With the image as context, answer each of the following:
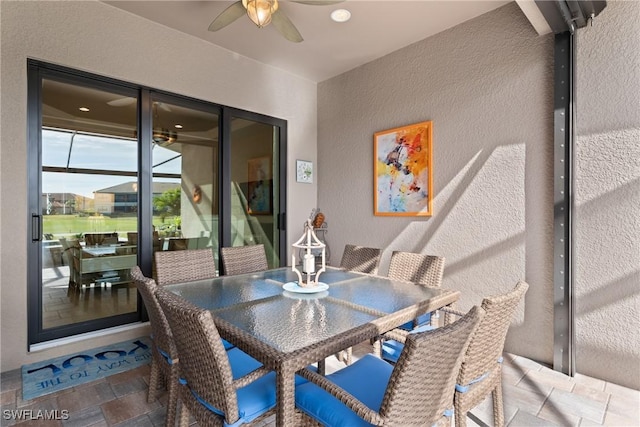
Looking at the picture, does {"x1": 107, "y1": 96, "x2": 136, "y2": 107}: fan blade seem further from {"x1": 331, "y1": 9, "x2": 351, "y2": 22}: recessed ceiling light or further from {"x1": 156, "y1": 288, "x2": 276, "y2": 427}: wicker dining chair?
{"x1": 156, "y1": 288, "x2": 276, "y2": 427}: wicker dining chair

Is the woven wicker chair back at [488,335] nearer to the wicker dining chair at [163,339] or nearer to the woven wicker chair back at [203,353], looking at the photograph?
the woven wicker chair back at [203,353]

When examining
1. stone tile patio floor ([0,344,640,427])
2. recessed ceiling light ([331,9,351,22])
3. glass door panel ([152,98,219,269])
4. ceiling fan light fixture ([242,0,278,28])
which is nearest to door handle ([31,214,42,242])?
glass door panel ([152,98,219,269])

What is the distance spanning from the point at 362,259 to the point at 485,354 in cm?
157

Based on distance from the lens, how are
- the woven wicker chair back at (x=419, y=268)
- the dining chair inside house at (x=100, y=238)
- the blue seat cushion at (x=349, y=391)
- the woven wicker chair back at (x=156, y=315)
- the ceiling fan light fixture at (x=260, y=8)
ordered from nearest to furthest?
the blue seat cushion at (x=349, y=391)
the woven wicker chair back at (x=156, y=315)
the ceiling fan light fixture at (x=260, y=8)
the woven wicker chair back at (x=419, y=268)
the dining chair inside house at (x=100, y=238)

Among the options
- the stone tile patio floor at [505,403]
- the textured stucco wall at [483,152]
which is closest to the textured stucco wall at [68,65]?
the stone tile patio floor at [505,403]

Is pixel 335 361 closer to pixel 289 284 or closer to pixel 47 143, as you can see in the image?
pixel 289 284

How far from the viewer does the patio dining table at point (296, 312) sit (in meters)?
1.17

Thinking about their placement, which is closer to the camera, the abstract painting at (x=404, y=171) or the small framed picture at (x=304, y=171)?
the abstract painting at (x=404, y=171)

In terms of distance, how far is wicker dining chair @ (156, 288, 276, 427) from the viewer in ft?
3.75

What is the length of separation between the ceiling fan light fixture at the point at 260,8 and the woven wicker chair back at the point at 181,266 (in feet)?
5.53

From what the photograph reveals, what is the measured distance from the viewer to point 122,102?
10.1ft

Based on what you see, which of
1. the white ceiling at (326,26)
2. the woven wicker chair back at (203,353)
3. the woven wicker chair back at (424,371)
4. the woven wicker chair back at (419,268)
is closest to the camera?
the woven wicker chair back at (424,371)

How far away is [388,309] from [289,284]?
2.28ft

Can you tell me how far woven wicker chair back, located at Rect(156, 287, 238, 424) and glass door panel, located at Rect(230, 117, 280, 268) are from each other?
8.54 feet
